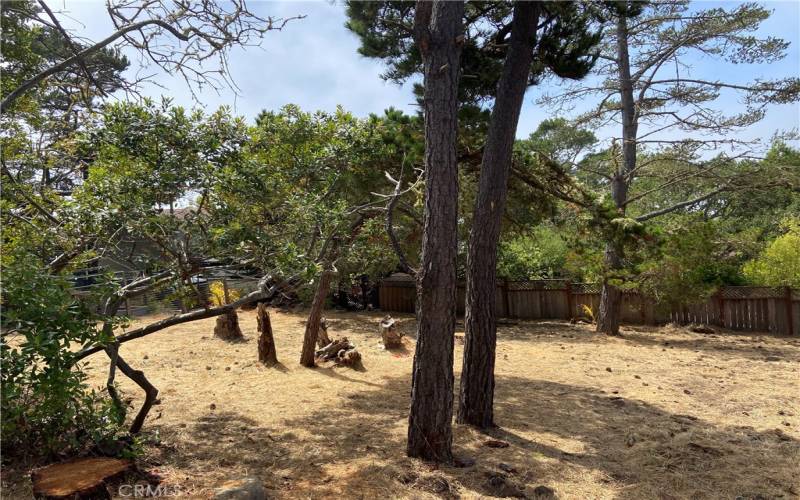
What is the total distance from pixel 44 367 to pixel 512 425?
4287mm

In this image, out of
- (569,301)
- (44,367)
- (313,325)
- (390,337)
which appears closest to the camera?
(44,367)

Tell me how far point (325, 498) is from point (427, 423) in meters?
1.07

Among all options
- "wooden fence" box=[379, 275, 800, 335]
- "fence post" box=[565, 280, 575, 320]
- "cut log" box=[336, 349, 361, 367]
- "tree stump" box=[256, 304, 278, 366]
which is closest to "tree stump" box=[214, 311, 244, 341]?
"tree stump" box=[256, 304, 278, 366]

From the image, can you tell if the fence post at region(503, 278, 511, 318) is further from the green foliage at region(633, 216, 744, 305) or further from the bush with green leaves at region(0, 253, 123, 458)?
the bush with green leaves at region(0, 253, 123, 458)

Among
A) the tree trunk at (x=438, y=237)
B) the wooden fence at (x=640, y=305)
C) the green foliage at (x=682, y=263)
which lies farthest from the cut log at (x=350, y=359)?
the green foliage at (x=682, y=263)

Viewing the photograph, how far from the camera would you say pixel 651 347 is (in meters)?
10.4

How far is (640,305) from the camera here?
12984 mm

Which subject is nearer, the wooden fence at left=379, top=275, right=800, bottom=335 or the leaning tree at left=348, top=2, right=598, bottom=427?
the leaning tree at left=348, top=2, right=598, bottom=427

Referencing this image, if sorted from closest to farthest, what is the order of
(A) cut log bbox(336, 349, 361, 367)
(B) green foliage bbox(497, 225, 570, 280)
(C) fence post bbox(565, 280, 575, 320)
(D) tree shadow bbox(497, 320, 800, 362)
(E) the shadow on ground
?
(E) the shadow on ground, (A) cut log bbox(336, 349, 361, 367), (D) tree shadow bbox(497, 320, 800, 362), (C) fence post bbox(565, 280, 575, 320), (B) green foliage bbox(497, 225, 570, 280)

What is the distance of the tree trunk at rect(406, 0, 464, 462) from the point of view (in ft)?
14.1

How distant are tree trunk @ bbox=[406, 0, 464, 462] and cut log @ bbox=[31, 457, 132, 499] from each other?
7.48 ft

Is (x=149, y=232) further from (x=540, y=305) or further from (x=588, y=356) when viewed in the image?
(x=540, y=305)

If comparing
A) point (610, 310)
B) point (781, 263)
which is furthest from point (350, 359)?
point (781, 263)

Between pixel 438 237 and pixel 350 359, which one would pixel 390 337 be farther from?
pixel 438 237
